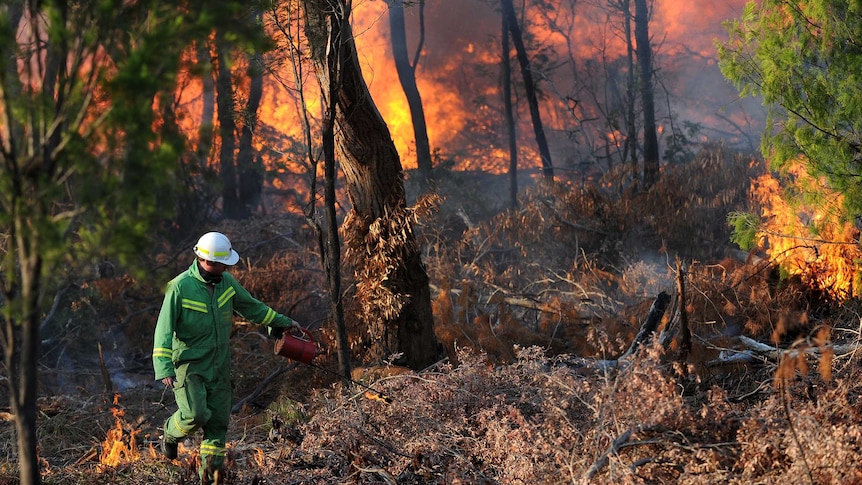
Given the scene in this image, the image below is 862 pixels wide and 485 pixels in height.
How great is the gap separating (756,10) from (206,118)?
19.9 m

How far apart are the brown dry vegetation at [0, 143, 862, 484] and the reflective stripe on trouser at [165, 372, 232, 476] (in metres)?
0.16

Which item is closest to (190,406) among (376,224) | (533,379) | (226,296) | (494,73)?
(226,296)

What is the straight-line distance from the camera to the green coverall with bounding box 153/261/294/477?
5.82 meters

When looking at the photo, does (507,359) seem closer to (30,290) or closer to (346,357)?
(346,357)

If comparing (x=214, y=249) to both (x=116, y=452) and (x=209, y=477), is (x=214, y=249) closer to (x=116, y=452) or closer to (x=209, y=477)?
(x=209, y=477)

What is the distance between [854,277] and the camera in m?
8.40

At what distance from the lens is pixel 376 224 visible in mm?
8078

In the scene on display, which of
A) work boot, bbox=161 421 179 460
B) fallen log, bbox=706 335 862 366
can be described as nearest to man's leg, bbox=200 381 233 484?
work boot, bbox=161 421 179 460

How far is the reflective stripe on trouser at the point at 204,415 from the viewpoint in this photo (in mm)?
5902

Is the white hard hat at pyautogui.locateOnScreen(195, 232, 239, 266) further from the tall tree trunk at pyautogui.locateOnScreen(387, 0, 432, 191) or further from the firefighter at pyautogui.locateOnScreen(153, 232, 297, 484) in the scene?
the tall tree trunk at pyautogui.locateOnScreen(387, 0, 432, 191)

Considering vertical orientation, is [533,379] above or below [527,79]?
below

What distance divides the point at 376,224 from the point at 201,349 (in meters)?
2.52

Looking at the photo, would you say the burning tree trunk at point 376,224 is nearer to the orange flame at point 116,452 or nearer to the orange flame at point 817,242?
the orange flame at point 116,452

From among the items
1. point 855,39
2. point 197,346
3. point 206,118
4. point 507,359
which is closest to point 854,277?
point 855,39
